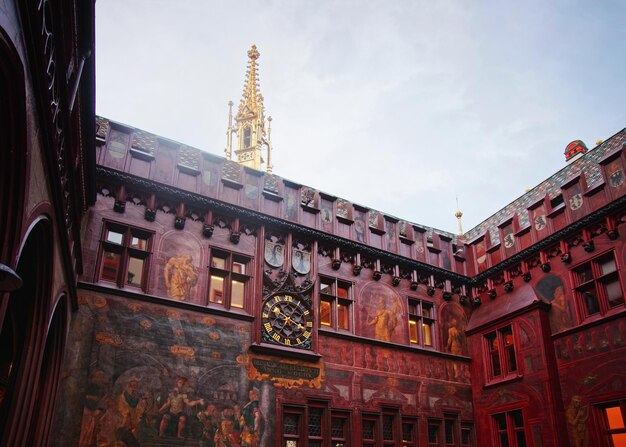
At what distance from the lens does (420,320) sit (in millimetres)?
19484

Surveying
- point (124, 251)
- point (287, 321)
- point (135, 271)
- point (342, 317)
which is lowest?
point (287, 321)

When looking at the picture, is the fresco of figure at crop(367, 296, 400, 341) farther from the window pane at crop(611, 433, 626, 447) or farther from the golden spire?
the golden spire

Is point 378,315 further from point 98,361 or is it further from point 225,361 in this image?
point 98,361

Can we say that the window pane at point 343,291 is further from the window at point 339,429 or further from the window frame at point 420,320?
the window at point 339,429

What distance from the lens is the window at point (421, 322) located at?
19.3 metres

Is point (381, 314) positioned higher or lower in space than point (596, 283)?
lower

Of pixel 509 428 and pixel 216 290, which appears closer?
pixel 216 290

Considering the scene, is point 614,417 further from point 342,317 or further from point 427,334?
point 342,317

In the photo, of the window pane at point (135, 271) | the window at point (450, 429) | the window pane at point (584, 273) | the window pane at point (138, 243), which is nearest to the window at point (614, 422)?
the window pane at point (584, 273)

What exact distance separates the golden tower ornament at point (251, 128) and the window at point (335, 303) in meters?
27.1

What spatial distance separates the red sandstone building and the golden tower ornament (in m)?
25.9

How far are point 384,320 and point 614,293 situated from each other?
21.2 ft

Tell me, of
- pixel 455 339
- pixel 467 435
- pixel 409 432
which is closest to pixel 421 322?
pixel 455 339

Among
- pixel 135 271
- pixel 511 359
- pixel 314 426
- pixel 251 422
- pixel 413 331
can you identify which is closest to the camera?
pixel 251 422
